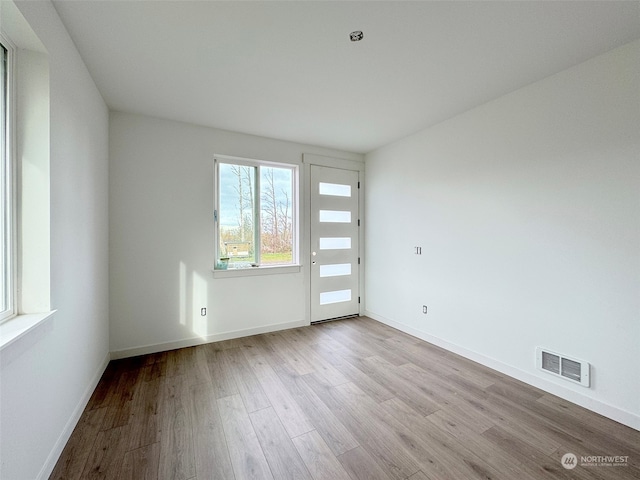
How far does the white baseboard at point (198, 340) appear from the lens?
2.81m

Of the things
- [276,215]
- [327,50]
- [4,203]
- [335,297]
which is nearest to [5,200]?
[4,203]

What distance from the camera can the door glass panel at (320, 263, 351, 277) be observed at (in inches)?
157

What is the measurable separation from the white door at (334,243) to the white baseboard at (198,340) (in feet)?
1.54

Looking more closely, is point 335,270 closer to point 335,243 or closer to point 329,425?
point 335,243

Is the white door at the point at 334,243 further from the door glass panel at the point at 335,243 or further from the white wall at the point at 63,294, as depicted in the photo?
the white wall at the point at 63,294

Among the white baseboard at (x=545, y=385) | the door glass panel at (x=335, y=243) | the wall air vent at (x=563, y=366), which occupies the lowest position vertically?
the white baseboard at (x=545, y=385)

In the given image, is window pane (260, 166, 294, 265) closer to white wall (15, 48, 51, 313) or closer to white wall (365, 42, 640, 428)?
white wall (365, 42, 640, 428)

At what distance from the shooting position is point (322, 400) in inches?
82.9

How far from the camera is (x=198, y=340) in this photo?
314 cm

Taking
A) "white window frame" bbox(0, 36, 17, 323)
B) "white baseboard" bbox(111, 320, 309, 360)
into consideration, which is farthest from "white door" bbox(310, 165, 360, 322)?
"white window frame" bbox(0, 36, 17, 323)

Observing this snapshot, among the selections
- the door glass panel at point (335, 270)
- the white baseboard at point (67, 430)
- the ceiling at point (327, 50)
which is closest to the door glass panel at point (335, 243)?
the door glass panel at point (335, 270)

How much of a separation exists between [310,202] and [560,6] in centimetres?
286

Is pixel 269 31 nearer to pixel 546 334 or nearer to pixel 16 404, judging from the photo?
pixel 16 404

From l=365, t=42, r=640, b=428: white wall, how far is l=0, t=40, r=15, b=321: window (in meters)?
3.47
